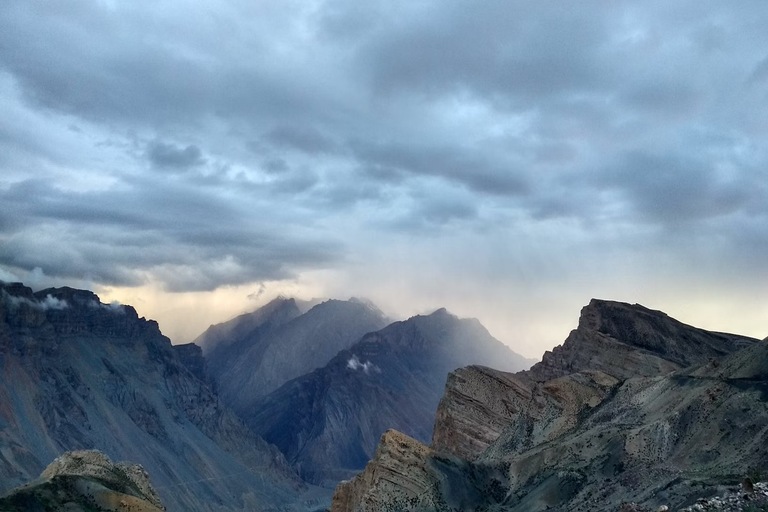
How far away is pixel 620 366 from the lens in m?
129

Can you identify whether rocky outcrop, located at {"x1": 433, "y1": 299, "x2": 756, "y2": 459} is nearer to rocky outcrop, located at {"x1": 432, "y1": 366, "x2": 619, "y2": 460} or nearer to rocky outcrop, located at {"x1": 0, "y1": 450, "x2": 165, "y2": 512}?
rocky outcrop, located at {"x1": 432, "y1": 366, "x2": 619, "y2": 460}

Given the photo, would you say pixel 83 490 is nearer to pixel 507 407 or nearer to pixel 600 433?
pixel 600 433

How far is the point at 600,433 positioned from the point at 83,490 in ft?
187

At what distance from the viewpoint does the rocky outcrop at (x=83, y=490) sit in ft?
255

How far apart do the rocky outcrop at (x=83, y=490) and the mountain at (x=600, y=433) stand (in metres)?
27.4

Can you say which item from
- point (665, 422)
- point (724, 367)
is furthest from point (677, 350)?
point (665, 422)

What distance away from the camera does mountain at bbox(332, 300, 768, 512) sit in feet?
239

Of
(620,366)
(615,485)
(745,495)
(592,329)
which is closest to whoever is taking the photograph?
(745,495)

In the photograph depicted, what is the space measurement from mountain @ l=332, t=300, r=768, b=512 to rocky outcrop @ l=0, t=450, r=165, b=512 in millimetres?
27435

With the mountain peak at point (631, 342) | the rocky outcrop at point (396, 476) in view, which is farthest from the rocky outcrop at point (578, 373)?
the rocky outcrop at point (396, 476)

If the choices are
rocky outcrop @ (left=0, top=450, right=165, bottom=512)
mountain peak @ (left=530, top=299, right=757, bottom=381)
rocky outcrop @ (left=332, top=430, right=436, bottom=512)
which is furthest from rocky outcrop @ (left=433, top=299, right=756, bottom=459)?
rocky outcrop @ (left=0, top=450, right=165, bottom=512)

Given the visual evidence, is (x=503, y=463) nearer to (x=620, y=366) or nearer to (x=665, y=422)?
(x=665, y=422)

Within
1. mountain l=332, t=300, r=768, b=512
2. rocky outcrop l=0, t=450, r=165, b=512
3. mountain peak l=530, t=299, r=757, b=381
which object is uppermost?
mountain peak l=530, t=299, r=757, b=381

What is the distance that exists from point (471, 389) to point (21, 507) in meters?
76.0
